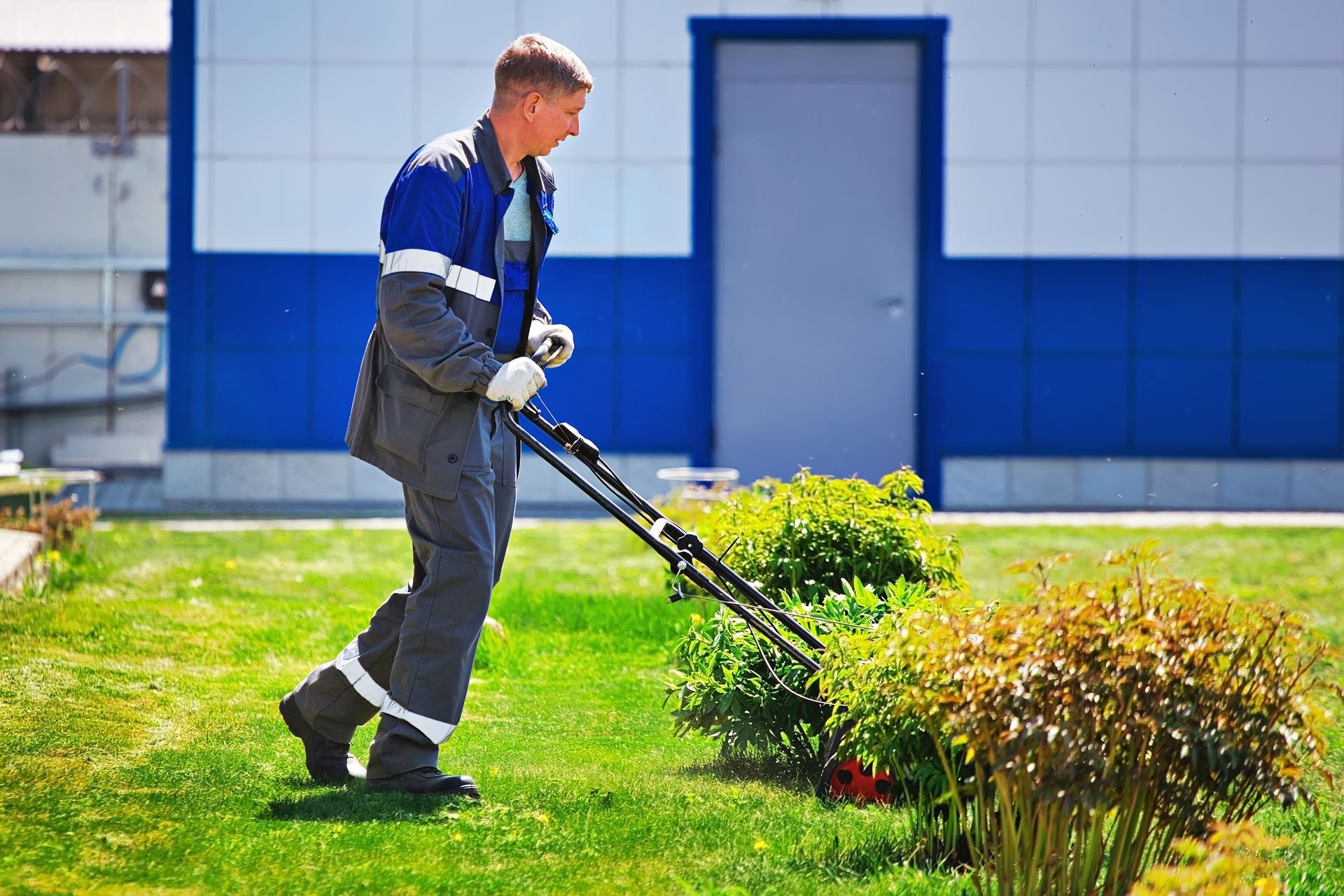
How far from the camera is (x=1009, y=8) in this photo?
12.9 meters

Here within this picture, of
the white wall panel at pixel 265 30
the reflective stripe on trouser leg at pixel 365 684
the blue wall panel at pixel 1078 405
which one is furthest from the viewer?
the blue wall panel at pixel 1078 405

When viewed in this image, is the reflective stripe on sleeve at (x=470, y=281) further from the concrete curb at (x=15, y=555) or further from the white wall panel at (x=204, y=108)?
the white wall panel at (x=204, y=108)

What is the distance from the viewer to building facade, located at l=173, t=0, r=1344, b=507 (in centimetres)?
1295

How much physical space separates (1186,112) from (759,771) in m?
9.97

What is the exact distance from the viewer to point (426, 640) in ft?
13.9

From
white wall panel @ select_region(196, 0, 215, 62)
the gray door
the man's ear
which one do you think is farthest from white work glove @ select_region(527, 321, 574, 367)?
white wall panel @ select_region(196, 0, 215, 62)

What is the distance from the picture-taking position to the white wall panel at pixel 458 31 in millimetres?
12969

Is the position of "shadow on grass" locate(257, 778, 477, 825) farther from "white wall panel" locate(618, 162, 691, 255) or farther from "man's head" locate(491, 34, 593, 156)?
"white wall panel" locate(618, 162, 691, 255)

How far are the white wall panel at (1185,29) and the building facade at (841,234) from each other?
0.02 metres

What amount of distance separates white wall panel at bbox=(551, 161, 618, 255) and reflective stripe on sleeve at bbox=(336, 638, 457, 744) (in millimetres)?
8783

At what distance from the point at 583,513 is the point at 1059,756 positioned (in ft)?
32.2

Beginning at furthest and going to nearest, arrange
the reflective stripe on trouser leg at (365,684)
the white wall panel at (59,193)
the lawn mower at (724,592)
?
the white wall panel at (59,193), the reflective stripe on trouser leg at (365,684), the lawn mower at (724,592)

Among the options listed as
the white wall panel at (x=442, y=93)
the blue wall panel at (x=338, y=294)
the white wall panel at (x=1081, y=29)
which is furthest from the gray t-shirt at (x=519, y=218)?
the white wall panel at (x=1081, y=29)

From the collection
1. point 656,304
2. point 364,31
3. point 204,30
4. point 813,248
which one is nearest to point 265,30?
point 204,30
